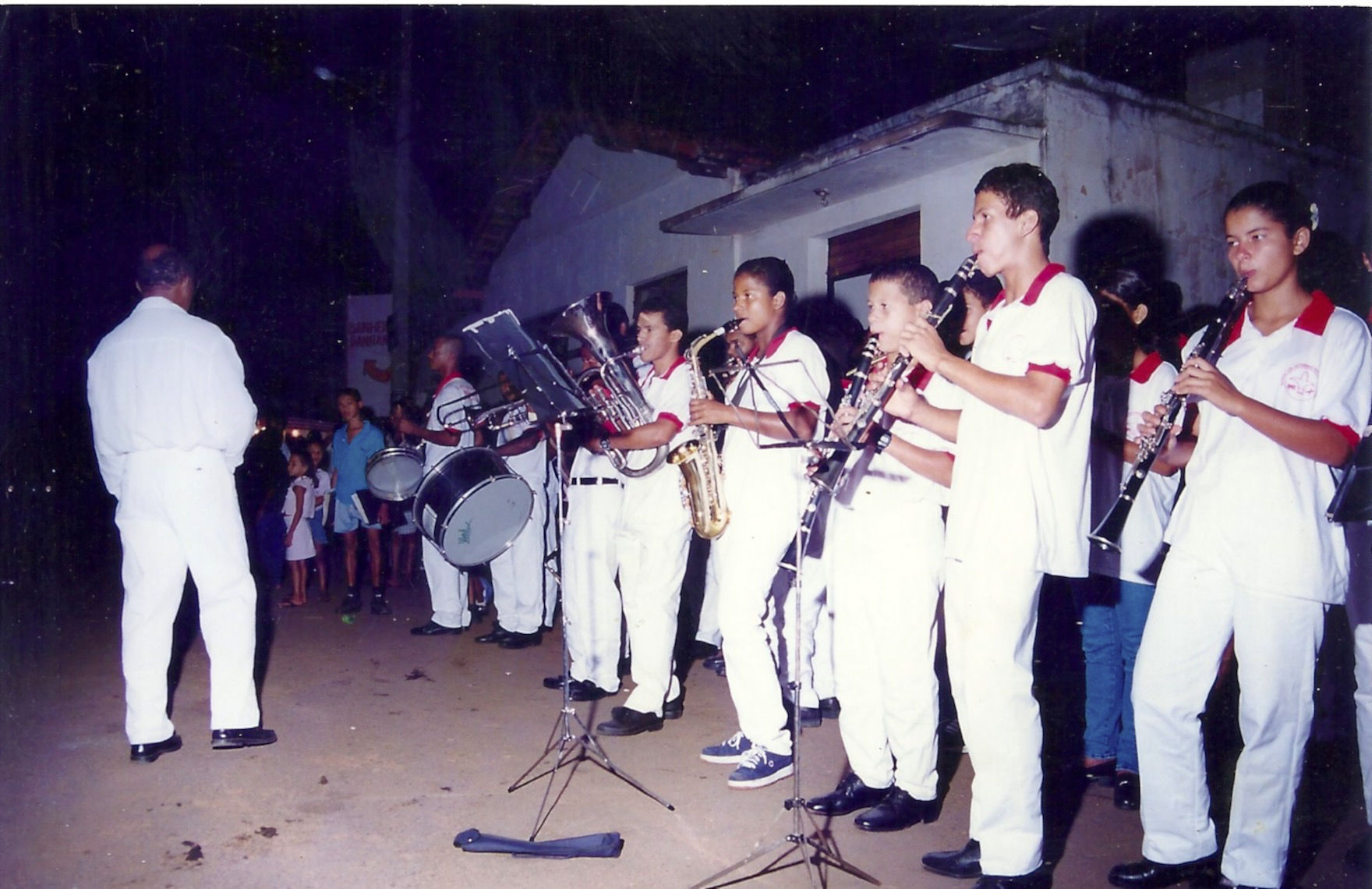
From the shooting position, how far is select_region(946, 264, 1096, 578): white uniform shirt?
3035mm

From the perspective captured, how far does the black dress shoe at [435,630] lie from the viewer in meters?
8.12

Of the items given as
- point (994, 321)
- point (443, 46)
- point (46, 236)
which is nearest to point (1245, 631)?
point (994, 321)

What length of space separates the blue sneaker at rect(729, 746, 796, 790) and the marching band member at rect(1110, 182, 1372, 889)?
1.59 metres

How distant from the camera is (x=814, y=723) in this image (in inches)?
215

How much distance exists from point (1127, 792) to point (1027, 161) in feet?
16.0

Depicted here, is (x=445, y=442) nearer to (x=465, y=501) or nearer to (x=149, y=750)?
(x=465, y=501)

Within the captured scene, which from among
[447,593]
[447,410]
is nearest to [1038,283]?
[447,410]

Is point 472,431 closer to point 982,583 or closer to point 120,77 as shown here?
point 982,583

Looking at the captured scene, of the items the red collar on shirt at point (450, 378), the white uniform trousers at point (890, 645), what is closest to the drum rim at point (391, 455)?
the red collar on shirt at point (450, 378)

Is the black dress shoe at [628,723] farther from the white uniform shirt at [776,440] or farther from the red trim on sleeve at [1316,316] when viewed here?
the red trim on sleeve at [1316,316]

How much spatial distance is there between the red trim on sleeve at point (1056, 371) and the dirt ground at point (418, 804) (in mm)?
1930

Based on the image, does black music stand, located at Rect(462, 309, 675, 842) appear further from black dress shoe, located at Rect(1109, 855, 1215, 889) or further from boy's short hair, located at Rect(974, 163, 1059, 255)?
boy's short hair, located at Rect(974, 163, 1059, 255)

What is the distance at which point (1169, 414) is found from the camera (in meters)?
3.41

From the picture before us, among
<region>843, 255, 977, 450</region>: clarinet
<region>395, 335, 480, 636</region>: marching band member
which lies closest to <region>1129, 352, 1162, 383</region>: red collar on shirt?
<region>843, 255, 977, 450</region>: clarinet
